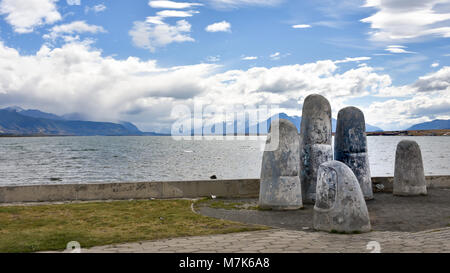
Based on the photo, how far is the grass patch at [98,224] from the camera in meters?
7.78

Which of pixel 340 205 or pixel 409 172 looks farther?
pixel 409 172

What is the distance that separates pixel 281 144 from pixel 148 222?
4.60 m

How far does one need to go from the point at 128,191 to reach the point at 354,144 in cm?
802

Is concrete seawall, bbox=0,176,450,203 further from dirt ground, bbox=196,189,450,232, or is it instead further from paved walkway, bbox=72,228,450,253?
paved walkway, bbox=72,228,450,253

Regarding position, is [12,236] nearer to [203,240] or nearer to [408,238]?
[203,240]

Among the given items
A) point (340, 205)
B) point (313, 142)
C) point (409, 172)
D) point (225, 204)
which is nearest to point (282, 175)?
point (225, 204)

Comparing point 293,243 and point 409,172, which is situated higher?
point 409,172

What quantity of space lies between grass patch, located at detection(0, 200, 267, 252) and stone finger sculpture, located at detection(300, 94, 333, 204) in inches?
161

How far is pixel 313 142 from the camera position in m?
13.6

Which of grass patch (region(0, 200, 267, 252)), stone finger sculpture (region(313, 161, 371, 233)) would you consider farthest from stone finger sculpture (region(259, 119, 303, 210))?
stone finger sculpture (region(313, 161, 371, 233))

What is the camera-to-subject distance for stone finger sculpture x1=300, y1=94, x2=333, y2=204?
1352 centimetres

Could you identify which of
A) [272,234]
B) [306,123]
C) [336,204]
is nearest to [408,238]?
[336,204]

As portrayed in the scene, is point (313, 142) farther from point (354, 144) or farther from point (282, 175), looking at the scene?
point (282, 175)

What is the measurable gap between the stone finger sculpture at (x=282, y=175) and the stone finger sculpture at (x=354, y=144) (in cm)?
314
